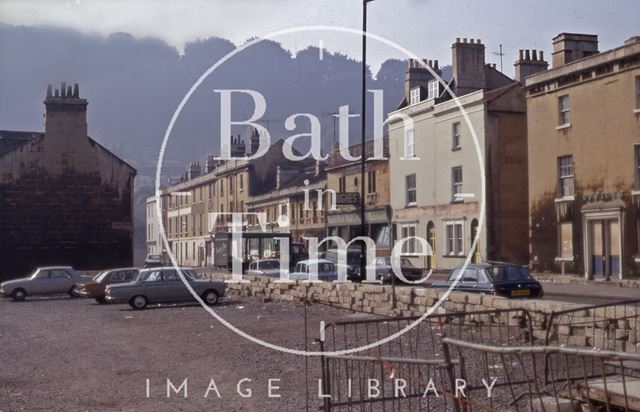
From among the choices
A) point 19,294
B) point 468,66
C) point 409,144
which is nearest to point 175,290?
point 19,294

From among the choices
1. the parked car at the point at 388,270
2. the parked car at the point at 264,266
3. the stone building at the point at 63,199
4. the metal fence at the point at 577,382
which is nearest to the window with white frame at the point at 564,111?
the parked car at the point at 388,270

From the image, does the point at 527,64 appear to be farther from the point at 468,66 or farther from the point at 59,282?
the point at 59,282

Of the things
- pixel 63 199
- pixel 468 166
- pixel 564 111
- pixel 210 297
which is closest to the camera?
pixel 210 297

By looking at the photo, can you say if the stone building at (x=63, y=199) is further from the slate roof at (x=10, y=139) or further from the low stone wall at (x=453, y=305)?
the low stone wall at (x=453, y=305)

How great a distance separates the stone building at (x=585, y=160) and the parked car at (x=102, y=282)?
736 inches

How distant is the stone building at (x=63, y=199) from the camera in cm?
4334

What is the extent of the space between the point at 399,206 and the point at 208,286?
2479cm

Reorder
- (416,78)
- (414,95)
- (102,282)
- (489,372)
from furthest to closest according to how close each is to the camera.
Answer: (416,78), (414,95), (102,282), (489,372)

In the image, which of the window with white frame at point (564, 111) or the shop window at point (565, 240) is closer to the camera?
the shop window at point (565, 240)

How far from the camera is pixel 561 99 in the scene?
36.6 metres

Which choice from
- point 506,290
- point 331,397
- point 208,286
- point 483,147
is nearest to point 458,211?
point 483,147

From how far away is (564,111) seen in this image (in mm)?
36406

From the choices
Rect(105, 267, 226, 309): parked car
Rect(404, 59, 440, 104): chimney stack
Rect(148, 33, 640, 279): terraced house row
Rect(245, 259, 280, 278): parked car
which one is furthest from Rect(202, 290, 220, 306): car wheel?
Rect(404, 59, 440, 104): chimney stack

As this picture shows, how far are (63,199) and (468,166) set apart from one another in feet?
71.6
